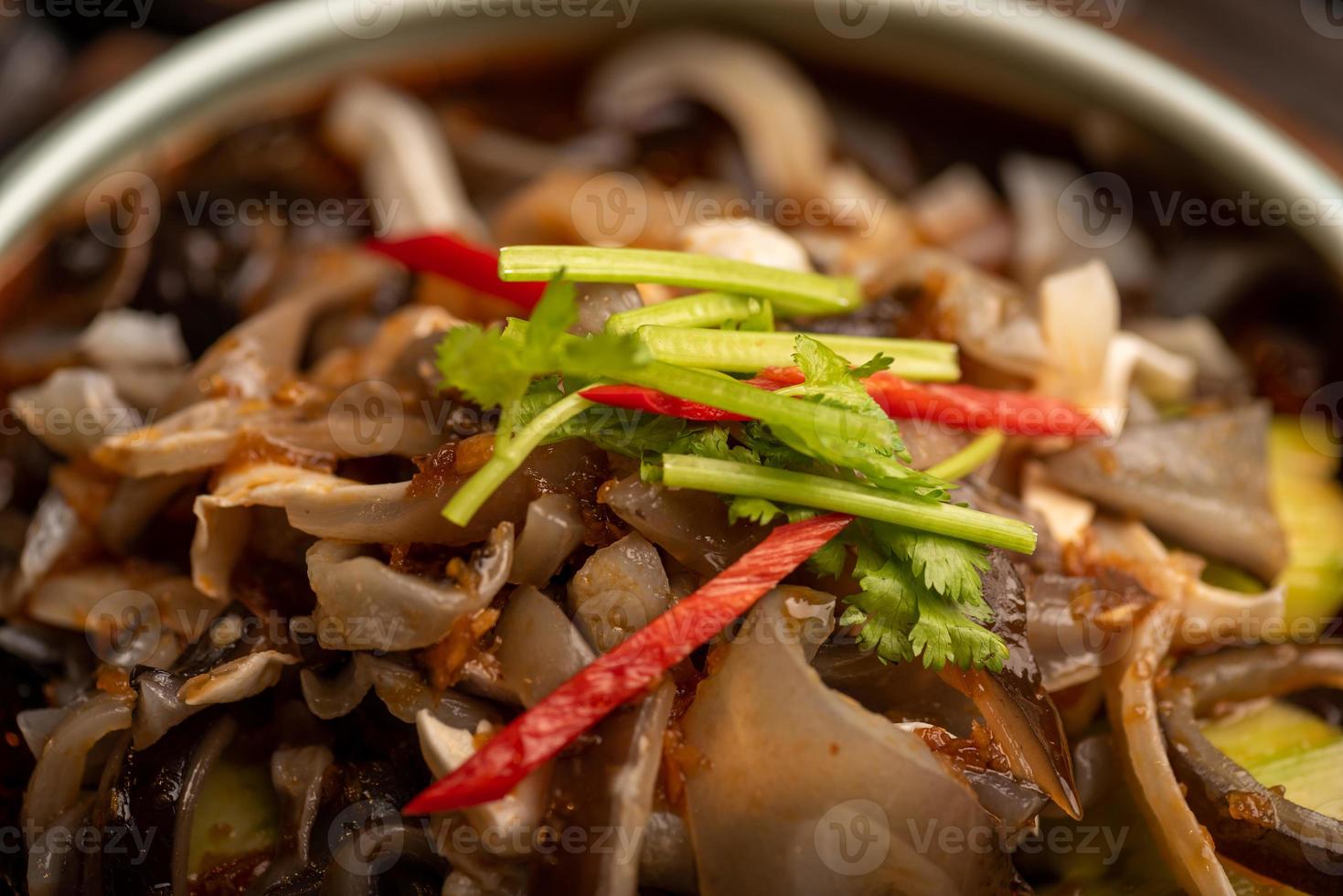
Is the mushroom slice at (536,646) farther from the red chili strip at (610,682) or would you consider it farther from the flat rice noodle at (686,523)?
the flat rice noodle at (686,523)

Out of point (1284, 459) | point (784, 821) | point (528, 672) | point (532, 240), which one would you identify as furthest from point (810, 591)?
point (1284, 459)

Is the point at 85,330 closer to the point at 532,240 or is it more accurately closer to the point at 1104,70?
the point at 532,240

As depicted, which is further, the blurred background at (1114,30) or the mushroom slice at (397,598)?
the blurred background at (1114,30)

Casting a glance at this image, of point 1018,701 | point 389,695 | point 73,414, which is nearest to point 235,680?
point 389,695

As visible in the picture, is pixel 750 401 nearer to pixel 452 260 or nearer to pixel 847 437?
pixel 847 437

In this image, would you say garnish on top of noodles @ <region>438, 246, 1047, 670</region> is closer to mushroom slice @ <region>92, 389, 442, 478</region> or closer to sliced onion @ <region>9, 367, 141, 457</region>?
mushroom slice @ <region>92, 389, 442, 478</region>

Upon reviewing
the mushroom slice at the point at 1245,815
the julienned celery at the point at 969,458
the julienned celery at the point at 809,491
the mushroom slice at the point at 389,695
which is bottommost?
the mushroom slice at the point at 389,695

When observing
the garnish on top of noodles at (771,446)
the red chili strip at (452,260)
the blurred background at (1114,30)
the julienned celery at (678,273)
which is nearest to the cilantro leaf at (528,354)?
the garnish on top of noodles at (771,446)
